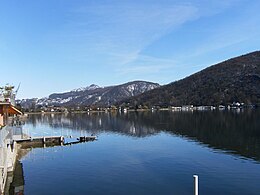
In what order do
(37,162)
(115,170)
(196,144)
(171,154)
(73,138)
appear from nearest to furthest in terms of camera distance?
(115,170) < (37,162) < (171,154) < (196,144) < (73,138)

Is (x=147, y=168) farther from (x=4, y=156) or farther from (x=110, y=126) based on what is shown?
(x=110, y=126)

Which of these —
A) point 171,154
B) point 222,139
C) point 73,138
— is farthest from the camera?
point 73,138

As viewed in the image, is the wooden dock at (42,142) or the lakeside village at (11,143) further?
the wooden dock at (42,142)

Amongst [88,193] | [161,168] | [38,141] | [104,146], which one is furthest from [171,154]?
[38,141]

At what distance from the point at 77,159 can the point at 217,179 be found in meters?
22.3

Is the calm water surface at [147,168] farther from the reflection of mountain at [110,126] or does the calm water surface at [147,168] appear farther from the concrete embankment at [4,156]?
the reflection of mountain at [110,126]

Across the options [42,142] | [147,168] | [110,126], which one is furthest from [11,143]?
[110,126]

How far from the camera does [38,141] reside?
66.3 m

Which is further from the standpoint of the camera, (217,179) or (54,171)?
(54,171)

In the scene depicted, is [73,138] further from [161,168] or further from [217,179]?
[217,179]

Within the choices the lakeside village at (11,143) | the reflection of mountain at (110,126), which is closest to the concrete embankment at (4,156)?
the lakeside village at (11,143)

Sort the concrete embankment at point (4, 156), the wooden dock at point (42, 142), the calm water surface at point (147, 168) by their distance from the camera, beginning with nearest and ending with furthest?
the concrete embankment at point (4, 156)
the calm water surface at point (147, 168)
the wooden dock at point (42, 142)

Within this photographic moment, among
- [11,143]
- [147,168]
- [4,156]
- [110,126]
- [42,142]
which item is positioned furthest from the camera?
[110,126]

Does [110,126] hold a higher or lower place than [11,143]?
lower
